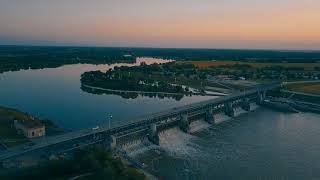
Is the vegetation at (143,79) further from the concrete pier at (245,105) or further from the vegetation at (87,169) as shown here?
the vegetation at (87,169)

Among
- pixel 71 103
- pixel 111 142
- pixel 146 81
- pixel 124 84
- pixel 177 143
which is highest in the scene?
pixel 111 142

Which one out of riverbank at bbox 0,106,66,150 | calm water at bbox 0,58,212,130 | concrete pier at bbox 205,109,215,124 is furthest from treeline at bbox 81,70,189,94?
riverbank at bbox 0,106,66,150

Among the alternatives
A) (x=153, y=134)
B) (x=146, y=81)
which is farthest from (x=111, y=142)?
(x=146, y=81)

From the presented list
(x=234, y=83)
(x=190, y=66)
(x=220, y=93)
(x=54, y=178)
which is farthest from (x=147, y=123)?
(x=190, y=66)

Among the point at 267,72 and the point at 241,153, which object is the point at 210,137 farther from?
the point at 267,72

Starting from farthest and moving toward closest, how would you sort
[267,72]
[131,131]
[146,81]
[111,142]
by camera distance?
Result: [267,72], [146,81], [131,131], [111,142]

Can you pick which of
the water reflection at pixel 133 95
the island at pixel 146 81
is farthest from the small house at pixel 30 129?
the island at pixel 146 81
